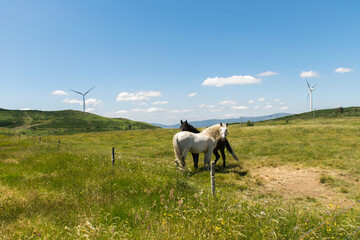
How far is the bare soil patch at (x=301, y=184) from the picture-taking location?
887 cm

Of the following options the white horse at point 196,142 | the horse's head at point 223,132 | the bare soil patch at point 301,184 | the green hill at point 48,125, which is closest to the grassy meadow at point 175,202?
the bare soil patch at point 301,184

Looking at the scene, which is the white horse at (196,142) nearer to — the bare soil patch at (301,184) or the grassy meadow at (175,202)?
the grassy meadow at (175,202)

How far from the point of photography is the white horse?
11539 millimetres

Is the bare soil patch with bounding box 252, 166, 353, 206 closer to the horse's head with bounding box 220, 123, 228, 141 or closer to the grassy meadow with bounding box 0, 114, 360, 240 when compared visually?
the grassy meadow with bounding box 0, 114, 360, 240

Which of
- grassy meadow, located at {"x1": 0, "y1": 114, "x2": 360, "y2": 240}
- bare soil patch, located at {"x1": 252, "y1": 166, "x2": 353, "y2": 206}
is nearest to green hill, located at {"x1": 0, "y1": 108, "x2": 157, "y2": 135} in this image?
grassy meadow, located at {"x1": 0, "y1": 114, "x2": 360, "y2": 240}

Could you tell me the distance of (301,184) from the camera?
10.6m

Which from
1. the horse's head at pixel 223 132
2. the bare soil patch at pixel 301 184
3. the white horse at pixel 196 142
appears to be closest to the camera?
the bare soil patch at pixel 301 184

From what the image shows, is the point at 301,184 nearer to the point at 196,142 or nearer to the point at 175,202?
the point at 196,142

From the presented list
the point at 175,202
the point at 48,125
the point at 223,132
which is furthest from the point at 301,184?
the point at 48,125

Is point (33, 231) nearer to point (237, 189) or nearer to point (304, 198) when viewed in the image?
point (237, 189)

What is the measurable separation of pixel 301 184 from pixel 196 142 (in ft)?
19.4

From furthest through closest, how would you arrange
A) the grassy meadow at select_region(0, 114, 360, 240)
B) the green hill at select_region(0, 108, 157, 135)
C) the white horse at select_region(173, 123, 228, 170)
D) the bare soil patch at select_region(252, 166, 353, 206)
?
the green hill at select_region(0, 108, 157, 135) < the white horse at select_region(173, 123, 228, 170) < the bare soil patch at select_region(252, 166, 353, 206) < the grassy meadow at select_region(0, 114, 360, 240)

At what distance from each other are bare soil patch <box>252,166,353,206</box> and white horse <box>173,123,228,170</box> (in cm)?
310

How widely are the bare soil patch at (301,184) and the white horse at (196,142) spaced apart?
10.2ft
